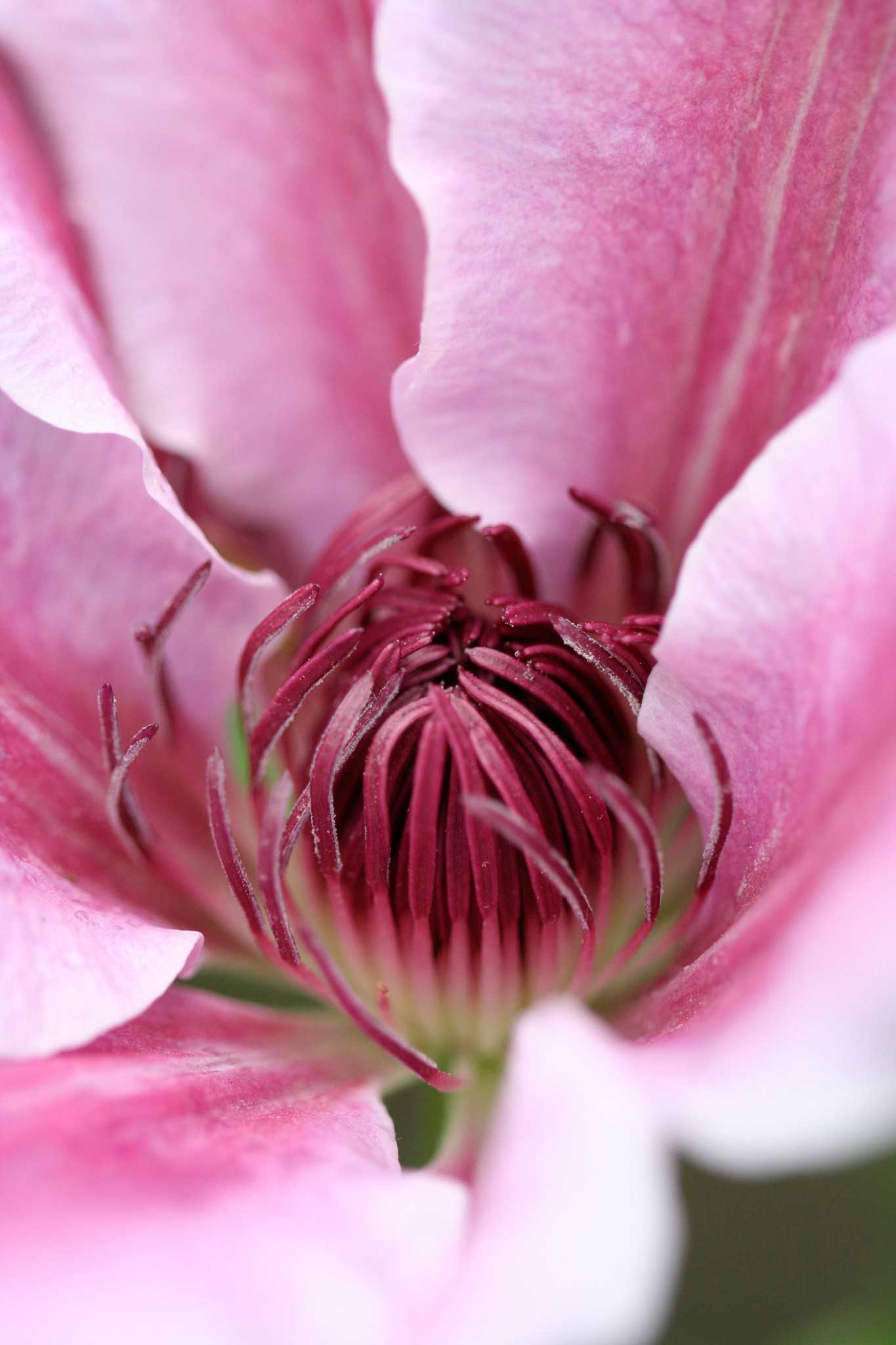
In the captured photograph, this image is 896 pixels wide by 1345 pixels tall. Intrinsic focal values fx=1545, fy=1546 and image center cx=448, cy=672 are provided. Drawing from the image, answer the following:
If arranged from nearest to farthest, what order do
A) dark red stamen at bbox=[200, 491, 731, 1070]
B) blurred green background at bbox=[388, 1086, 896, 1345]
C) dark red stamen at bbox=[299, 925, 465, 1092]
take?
dark red stamen at bbox=[299, 925, 465, 1092] → dark red stamen at bbox=[200, 491, 731, 1070] → blurred green background at bbox=[388, 1086, 896, 1345]

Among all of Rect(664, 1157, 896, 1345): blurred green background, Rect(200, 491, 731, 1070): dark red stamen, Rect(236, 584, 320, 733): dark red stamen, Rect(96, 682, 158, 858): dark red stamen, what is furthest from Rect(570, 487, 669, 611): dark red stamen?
Rect(664, 1157, 896, 1345): blurred green background

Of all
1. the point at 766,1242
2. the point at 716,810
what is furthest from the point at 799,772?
the point at 766,1242

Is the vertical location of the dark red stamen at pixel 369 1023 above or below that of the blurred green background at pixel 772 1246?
above

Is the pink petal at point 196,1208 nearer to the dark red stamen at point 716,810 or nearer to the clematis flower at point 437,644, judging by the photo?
the clematis flower at point 437,644

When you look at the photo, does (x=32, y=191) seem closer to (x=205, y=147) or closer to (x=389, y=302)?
(x=205, y=147)

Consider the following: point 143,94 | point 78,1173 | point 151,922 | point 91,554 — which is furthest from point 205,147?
point 78,1173

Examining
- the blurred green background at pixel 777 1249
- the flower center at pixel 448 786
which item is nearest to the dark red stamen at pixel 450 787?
the flower center at pixel 448 786

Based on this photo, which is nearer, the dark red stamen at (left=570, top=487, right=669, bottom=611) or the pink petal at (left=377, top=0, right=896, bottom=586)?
the pink petal at (left=377, top=0, right=896, bottom=586)

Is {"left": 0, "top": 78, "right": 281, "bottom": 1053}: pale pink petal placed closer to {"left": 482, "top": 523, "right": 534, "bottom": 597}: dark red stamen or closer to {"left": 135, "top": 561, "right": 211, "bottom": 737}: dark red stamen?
{"left": 135, "top": 561, "right": 211, "bottom": 737}: dark red stamen

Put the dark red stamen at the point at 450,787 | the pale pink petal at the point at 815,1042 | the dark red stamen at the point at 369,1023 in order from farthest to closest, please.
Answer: the dark red stamen at the point at 450,787 < the dark red stamen at the point at 369,1023 < the pale pink petal at the point at 815,1042
